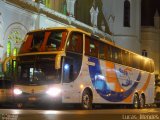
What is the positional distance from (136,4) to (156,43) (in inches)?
359

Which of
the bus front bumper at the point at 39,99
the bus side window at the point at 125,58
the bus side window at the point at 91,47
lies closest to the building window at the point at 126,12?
the bus side window at the point at 125,58

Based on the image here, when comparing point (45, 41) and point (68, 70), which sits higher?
point (45, 41)

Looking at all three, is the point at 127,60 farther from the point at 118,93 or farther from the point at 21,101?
the point at 21,101

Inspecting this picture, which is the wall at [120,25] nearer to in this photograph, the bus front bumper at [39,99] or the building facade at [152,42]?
the building facade at [152,42]

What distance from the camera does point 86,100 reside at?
22.3 metres

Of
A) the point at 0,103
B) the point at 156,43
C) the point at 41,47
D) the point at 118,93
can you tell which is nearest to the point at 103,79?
the point at 118,93

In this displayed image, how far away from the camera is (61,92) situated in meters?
20.6

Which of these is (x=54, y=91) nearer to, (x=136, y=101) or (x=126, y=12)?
(x=136, y=101)

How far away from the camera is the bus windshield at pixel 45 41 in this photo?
21.2m

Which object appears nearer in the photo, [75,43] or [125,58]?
[75,43]

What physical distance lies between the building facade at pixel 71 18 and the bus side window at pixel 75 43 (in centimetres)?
1531

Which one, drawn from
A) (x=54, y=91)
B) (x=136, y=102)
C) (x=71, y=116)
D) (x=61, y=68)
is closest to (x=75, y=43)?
(x=61, y=68)

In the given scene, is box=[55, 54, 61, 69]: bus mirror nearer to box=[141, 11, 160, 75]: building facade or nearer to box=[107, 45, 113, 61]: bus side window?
box=[107, 45, 113, 61]: bus side window

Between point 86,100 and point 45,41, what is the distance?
3.36 m
